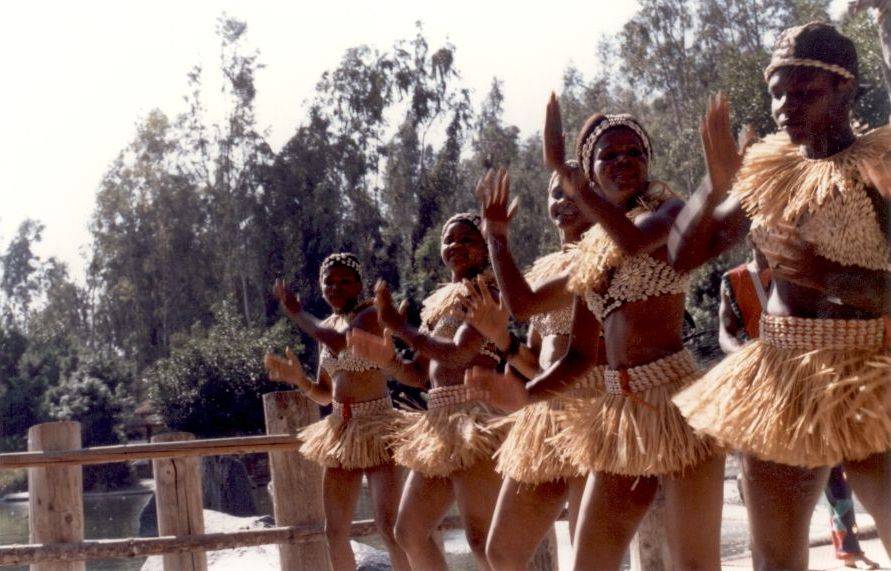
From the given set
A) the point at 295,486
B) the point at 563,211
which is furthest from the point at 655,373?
the point at 295,486

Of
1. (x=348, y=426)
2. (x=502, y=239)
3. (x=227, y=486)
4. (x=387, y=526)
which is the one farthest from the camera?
(x=227, y=486)

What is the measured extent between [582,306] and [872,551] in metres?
4.06

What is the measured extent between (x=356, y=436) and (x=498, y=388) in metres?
2.15

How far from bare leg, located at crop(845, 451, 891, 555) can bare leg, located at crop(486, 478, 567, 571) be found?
135 cm

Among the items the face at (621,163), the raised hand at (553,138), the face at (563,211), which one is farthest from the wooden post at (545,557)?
the raised hand at (553,138)

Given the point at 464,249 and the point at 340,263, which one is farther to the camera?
the point at 340,263

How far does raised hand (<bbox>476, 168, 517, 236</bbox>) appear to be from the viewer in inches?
143

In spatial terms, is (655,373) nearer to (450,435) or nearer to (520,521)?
(520,521)

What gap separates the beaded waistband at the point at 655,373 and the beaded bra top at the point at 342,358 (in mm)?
2422

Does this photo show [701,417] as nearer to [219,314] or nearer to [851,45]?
[851,45]

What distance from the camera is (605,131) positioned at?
3455mm

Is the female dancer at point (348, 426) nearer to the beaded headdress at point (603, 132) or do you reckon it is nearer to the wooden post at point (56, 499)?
the wooden post at point (56, 499)

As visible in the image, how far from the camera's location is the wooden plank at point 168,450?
6578 millimetres

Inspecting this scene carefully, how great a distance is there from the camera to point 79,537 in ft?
22.7
